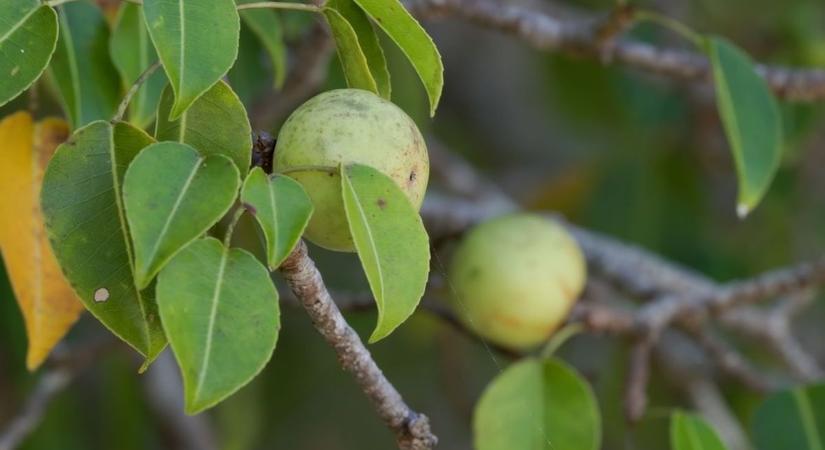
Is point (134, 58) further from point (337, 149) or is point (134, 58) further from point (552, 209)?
point (552, 209)

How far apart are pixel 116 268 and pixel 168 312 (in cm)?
15

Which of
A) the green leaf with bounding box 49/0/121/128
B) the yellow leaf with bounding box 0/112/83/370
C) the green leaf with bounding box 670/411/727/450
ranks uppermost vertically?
the green leaf with bounding box 49/0/121/128

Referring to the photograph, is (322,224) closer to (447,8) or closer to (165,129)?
(165,129)

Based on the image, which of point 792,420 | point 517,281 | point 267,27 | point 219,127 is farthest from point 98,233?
point 792,420

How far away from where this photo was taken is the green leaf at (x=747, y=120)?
4.87 feet

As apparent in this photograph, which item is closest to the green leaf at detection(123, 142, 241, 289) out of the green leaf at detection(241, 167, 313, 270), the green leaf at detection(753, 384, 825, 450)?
the green leaf at detection(241, 167, 313, 270)

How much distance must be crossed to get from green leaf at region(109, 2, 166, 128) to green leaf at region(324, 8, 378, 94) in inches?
10.6

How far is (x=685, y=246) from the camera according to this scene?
104 inches

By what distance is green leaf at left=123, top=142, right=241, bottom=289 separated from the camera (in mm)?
786

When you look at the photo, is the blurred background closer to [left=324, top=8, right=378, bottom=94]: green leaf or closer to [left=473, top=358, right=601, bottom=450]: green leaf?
[left=473, top=358, right=601, bottom=450]: green leaf

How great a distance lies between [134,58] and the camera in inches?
48.9

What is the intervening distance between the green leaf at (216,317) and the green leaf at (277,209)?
1.5 inches

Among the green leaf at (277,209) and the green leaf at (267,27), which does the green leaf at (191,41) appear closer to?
the green leaf at (277,209)

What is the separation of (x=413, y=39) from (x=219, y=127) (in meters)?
0.18
